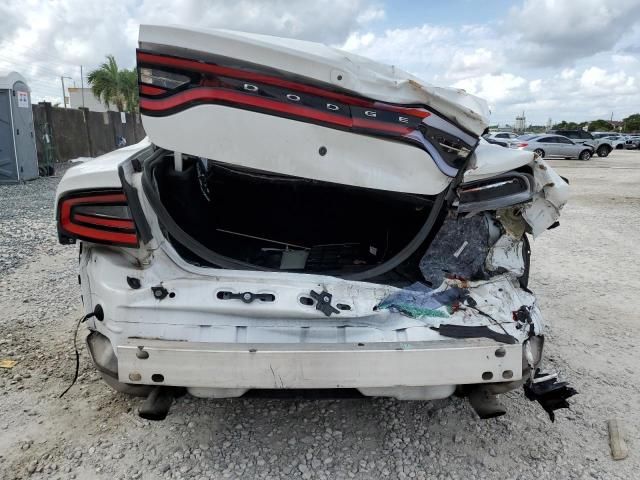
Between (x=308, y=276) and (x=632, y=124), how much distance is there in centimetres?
6969

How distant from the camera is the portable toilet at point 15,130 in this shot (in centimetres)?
1095

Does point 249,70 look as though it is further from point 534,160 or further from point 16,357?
point 16,357

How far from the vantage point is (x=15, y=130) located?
11195 mm

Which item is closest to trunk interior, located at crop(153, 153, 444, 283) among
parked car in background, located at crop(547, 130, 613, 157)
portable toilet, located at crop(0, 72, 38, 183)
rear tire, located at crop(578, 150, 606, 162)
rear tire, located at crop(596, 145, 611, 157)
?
portable toilet, located at crop(0, 72, 38, 183)

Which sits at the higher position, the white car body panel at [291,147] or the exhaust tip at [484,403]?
the white car body panel at [291,147]

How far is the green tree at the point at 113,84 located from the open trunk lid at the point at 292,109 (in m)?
37.3

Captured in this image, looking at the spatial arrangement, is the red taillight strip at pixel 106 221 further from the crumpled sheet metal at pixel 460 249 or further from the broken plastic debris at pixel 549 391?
the broken plastic debris at pixel 549 391

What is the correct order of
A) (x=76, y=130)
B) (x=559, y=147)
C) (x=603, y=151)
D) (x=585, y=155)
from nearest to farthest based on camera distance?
(x=76, y=130) < (x=559, y=147) < (x=585, y=155) < (x=603, y=151)

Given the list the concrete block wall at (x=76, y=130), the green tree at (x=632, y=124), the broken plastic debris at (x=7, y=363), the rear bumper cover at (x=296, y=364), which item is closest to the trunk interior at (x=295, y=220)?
the rear bumper cover at (x=296, y=364)

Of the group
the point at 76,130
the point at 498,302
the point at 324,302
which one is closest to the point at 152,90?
the point at 324,302

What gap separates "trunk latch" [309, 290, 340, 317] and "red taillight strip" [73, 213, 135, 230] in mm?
811

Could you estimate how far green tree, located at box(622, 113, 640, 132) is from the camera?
58.8 metres

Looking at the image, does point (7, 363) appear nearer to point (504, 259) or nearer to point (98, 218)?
point (98, 218)

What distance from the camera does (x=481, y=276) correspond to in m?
2.43
